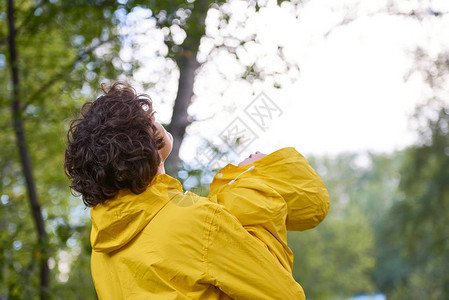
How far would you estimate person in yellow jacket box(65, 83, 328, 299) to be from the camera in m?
1.41

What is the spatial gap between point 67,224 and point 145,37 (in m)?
1.71

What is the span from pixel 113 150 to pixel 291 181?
2.10 feet

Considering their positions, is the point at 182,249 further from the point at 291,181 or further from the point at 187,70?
the point at 187,70

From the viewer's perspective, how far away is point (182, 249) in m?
1.43

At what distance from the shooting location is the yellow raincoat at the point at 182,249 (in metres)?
1.41

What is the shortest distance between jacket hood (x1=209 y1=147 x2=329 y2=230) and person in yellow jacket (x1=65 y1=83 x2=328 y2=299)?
0.22m

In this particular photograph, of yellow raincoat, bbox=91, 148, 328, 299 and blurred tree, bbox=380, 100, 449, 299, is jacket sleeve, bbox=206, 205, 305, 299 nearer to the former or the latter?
yellow raincoat, bbox=91, 148, 328, 299

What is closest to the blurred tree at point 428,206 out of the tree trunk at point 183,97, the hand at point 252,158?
the tree trunk at point 183,97

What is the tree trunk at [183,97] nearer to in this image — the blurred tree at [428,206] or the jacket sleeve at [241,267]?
the jacket sleeve at [241,267]

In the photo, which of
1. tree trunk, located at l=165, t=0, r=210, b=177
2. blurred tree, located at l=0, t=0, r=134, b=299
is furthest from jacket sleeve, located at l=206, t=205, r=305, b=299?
blurred tree, located at l=0, t=0, r=134, b=299

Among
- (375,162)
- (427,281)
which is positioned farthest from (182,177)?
(375,162)

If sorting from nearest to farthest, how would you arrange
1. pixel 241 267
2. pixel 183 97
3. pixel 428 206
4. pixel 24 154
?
pixel 241 267
pixel 183 97
pixel 24 154
pixel 428 206

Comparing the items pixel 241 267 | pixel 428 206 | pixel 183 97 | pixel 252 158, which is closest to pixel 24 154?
pixel 183 97

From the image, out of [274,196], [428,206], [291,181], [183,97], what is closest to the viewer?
[274,196]
